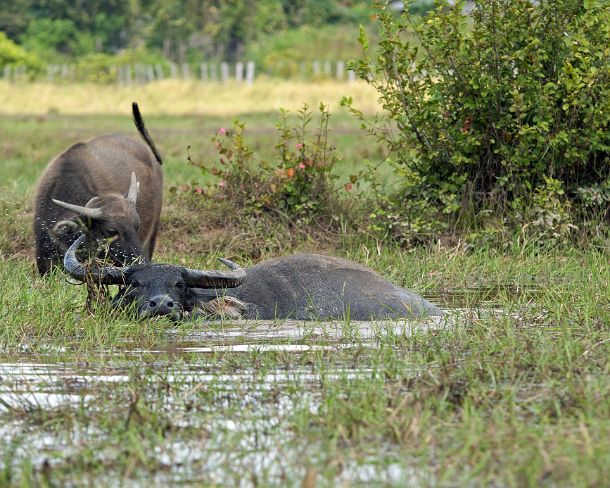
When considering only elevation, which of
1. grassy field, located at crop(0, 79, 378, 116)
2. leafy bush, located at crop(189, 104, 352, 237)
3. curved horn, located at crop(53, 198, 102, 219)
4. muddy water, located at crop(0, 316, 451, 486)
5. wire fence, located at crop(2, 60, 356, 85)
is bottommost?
wire fence, located at crop(2, 60, 356, 85)

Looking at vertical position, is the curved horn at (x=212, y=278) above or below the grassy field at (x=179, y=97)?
above

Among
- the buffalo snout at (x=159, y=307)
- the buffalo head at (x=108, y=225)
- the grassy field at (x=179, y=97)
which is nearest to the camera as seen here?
the buffalo snout at (x=159, y=307)

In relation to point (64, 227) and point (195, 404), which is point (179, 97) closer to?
point (64, 227)

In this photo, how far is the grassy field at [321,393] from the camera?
12.3 feet

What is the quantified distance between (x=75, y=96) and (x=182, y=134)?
10302 mm

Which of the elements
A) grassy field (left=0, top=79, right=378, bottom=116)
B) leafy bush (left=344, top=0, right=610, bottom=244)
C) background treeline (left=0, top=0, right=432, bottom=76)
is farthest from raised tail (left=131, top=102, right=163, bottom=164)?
background treeline (left=0, top=0, right=432, bottom=76)

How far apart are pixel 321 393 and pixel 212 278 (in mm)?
2385

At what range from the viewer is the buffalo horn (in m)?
6.99

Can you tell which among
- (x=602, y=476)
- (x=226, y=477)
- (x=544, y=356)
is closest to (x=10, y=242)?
(x=544, y=356)

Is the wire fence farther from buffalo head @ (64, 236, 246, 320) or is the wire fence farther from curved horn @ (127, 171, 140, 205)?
buffalo head @ (64, 236, 246, 320)

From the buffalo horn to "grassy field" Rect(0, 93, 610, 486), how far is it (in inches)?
12.9

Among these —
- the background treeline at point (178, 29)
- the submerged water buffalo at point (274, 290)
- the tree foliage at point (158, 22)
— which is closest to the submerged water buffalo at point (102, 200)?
the submerged water buffalo at point (274, 290)

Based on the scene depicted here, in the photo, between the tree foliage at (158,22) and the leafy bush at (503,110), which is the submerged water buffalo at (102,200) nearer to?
the leafy bush at (503,110)

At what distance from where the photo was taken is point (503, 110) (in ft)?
31.5
